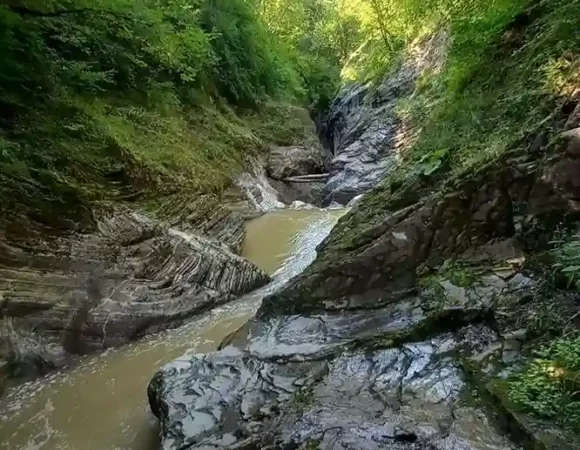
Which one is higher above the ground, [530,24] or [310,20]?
[310,20]

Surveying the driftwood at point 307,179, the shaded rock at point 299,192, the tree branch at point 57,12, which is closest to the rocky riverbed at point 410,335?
the tree branch at point 57,12

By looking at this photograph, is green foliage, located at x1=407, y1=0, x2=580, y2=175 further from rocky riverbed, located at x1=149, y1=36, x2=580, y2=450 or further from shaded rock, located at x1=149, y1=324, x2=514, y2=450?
shaded rock, located at x1=149, y1=324, x2=514, y2=450

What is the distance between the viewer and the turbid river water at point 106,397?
16.2ft

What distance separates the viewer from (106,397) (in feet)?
18.7

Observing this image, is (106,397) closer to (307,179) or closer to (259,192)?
(259,192)

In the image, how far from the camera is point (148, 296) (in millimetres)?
7352

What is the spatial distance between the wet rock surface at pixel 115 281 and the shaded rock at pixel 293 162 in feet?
29.4

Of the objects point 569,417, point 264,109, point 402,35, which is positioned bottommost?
point 569,417

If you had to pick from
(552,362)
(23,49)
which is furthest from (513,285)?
(23,49)

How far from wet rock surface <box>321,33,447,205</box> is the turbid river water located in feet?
23.7

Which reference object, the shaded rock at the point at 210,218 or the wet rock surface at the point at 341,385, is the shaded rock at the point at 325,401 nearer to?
the wet rock surface at the point at 341,385

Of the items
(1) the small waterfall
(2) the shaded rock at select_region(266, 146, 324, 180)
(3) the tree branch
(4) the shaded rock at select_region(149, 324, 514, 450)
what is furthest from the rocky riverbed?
(2) the shaded rock at select_region(266, 146, 324, 180)

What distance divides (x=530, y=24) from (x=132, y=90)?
801 cm

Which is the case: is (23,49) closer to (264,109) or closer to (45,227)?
(45,227)
